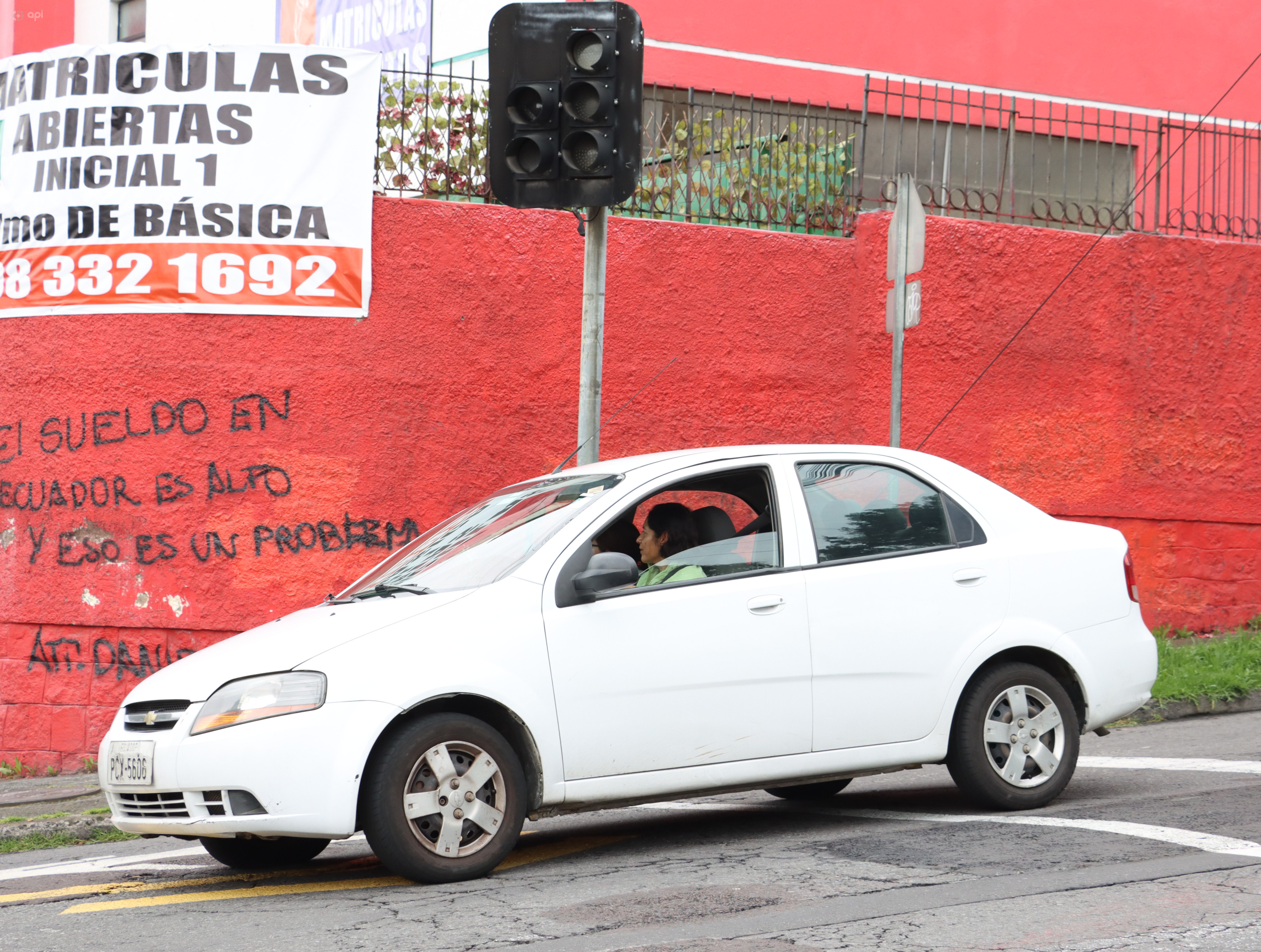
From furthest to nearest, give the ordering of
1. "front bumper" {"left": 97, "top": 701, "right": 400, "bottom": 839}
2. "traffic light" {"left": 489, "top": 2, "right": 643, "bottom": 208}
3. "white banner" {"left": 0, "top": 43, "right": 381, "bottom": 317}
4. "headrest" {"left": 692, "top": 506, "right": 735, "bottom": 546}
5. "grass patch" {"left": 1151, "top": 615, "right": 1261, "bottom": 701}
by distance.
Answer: "white banner" {"left": 0, "top": 43, "right": 381, "bottom": 317} < "grass patch" {"left": 1151, "top": 615, "right": 1261, "bottom": 701} < "traffic light" {"left": 489, "top": 2, "right": 643, "bottom": 208} < "headrest" {"left": 692, "top": 506, "right": 735, "bottom": 546} < "front bumper" {"left": 97, "top": 701, "right": 400, "bottom": 839}

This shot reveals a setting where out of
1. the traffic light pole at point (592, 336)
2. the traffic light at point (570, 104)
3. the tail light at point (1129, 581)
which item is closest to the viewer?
the tail light at point (1129, 581)

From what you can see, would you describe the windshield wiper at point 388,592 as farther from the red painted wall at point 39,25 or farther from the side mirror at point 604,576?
the red painted wall at point 39,25

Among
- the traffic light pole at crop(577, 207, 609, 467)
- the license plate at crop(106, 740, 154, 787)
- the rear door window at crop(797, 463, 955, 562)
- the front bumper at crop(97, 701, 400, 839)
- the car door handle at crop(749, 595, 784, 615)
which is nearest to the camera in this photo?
the front bumper at crop(97, 701, 400, 839)

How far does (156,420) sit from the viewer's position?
1048 cm

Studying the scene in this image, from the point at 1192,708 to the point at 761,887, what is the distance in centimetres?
567

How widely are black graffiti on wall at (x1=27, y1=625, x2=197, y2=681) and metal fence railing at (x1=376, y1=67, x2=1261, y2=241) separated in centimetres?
356

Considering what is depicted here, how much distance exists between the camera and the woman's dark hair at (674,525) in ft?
21.7

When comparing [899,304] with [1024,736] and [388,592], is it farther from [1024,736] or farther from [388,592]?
[388,592]

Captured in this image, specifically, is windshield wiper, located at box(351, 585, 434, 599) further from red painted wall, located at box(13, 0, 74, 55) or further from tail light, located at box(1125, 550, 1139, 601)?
red painted wall, located at box(13, 0, 74, 55)

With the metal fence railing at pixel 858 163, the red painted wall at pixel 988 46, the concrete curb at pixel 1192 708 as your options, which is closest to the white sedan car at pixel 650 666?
the concrete curb at pixel 1192 708

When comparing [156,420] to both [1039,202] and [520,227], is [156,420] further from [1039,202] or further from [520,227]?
[1039,202]

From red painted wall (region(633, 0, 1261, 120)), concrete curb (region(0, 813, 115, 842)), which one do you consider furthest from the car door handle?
red painted wall (region(633, 0, 1261, 120))

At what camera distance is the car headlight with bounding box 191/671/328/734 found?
5648 mm

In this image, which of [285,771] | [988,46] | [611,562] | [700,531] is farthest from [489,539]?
[988,46]
